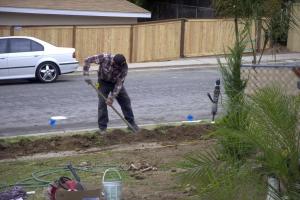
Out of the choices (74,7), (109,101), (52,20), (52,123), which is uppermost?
(74,7)

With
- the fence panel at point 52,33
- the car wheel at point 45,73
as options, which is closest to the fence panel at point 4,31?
the fence panel at point 52,33

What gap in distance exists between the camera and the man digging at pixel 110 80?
34.7 ft

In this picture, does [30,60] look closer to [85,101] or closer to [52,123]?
[85,101]

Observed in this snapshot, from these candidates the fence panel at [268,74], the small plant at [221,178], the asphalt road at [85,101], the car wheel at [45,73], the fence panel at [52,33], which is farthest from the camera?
the fence panel at [52,33]

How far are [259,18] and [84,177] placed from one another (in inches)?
123

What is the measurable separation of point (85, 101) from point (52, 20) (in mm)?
11854

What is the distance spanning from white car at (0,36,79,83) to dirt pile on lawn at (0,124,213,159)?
31.9 ft

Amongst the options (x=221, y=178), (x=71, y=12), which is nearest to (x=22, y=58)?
(x=71, y=12)

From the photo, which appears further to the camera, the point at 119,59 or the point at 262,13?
the point at 119,59

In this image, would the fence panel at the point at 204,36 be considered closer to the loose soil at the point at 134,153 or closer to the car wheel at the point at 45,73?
the car wheel at the point at 45,73

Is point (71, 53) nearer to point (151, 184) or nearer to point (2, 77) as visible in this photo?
point (2, 77)

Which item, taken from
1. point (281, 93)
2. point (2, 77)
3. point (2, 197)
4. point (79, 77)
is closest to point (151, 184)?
point (2, 197)

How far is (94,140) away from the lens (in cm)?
1011

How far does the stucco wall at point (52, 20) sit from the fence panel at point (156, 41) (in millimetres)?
2134
